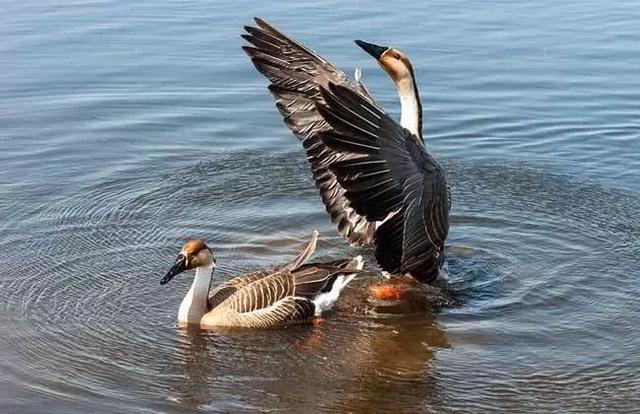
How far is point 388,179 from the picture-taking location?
852 centimetres

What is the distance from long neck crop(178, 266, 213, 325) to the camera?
883cm

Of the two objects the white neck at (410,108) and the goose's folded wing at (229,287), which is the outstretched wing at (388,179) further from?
the goose's folded wing at (229,287)

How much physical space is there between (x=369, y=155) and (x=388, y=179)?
287 mm

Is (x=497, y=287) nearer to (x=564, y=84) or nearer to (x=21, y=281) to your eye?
(x=21, y=281)

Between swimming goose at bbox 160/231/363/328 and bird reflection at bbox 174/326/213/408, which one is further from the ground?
swimming goose at bbox 160/231/363/328

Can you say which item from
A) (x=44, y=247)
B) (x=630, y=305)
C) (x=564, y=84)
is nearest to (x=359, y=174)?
(x=630, y=305)

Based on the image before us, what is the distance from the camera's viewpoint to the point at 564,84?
596 inches

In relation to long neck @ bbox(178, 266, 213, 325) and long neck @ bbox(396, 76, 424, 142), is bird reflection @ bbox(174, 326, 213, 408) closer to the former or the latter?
long neck @ bbox(178, 266, 213, 325)

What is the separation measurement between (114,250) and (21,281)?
3.25 ft

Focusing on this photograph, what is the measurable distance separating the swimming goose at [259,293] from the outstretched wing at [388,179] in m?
0.50

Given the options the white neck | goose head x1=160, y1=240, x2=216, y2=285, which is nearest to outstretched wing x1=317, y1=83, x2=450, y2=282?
the white neck

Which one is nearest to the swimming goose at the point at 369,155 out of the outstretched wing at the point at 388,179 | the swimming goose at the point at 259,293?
the outstretched wing at the point at 388,179

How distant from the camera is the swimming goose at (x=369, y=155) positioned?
823 centimetres

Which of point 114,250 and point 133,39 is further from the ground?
point 133,39
